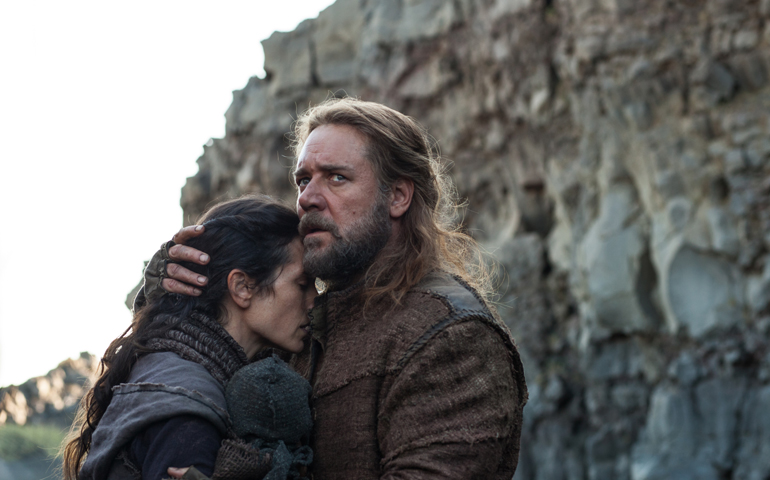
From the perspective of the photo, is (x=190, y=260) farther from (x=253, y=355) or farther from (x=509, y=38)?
(x=509, y=38)

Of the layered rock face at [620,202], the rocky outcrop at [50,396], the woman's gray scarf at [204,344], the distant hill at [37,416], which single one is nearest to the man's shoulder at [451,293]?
the woman's gray scarf at [204,344]

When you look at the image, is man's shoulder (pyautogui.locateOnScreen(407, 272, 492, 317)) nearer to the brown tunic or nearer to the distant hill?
the brown tunic

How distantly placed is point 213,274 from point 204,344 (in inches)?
9.7

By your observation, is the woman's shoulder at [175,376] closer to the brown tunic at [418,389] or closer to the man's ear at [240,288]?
the man's ear at [240,288]

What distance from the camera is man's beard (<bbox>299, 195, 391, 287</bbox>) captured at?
238 centimetres

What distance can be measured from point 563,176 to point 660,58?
267 centimetres

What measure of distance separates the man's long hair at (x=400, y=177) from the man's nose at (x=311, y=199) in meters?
0.24

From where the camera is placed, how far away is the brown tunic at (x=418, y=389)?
199 centimetres

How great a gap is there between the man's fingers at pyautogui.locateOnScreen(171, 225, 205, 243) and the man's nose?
37 cm

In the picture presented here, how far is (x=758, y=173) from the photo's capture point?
8.60 m

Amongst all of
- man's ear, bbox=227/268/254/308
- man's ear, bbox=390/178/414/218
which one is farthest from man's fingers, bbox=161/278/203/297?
man's ear, bbox=390/178/414/218

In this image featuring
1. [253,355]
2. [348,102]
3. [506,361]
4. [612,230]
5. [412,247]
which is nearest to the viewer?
[506,361]

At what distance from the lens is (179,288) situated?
221 cm

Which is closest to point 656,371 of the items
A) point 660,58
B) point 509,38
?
point 660,58
